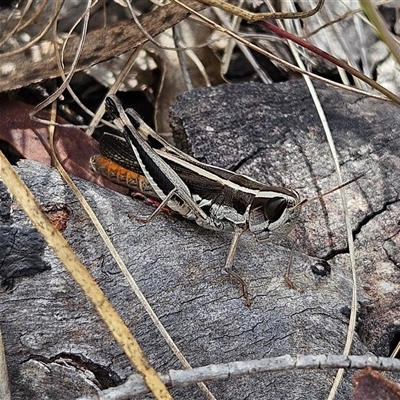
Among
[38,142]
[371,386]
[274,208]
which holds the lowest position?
[371,386]

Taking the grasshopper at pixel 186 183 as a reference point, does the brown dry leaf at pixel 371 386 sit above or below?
below

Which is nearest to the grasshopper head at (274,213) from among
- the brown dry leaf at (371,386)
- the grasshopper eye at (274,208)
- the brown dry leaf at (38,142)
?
the grasshopper eye at (274,208)

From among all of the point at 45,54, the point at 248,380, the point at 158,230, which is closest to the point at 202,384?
the point at 248,380

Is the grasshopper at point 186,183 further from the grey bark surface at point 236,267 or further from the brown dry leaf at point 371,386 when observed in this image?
the brown dry leaf at point 371,386

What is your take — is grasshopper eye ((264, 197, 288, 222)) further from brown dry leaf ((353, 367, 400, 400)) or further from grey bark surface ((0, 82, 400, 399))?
brown dry leaf ((353, 367, 400, 400))

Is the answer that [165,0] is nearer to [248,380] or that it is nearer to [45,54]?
[45,54]

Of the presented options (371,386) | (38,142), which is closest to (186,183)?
(38,142)

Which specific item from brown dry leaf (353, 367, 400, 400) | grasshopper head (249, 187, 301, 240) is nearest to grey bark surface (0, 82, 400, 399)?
grasshopper head (249, 187, 301, 240)

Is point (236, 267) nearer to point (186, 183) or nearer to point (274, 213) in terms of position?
point (274, 213)
